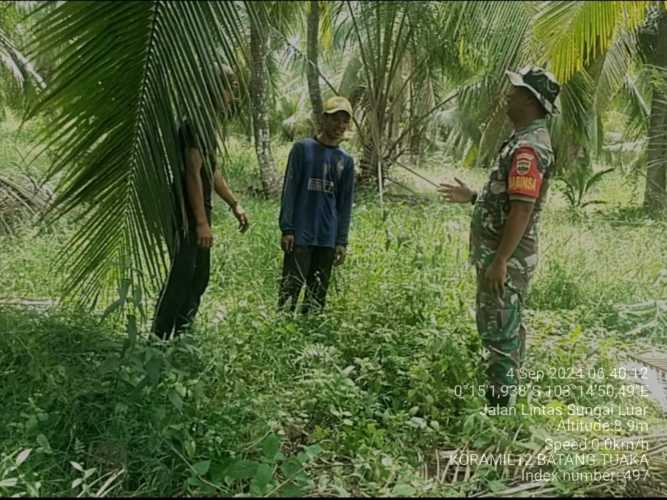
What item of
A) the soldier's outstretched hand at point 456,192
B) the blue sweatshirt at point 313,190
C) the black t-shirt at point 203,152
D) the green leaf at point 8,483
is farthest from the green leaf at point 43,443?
the soldier's outstretched hand at point 456,192

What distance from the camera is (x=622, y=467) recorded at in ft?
8.07

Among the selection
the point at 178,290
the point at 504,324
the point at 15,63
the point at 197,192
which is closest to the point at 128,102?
the point at 197,192

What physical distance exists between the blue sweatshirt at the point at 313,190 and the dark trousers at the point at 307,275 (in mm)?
84

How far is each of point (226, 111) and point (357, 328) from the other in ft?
4.53

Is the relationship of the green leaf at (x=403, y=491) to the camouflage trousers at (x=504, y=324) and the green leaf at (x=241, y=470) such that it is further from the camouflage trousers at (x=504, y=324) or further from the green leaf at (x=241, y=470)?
the camouflage trousers at (x=504, y=324)

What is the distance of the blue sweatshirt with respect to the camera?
3748 mm

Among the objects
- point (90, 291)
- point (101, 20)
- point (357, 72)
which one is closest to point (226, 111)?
point (101, 20)

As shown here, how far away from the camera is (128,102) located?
7.88 ft

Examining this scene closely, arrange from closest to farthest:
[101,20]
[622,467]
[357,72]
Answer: [101,20], [622,467], [357,72]

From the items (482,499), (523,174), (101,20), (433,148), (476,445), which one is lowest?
(482,499)

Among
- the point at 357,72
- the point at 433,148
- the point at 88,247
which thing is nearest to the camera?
the point at 88,247

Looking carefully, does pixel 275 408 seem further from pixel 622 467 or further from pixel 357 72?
pixel 357 72

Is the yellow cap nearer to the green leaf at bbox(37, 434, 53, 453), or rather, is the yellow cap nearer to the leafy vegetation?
the leafy vegetation

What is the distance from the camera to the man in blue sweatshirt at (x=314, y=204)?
375 centimetres
